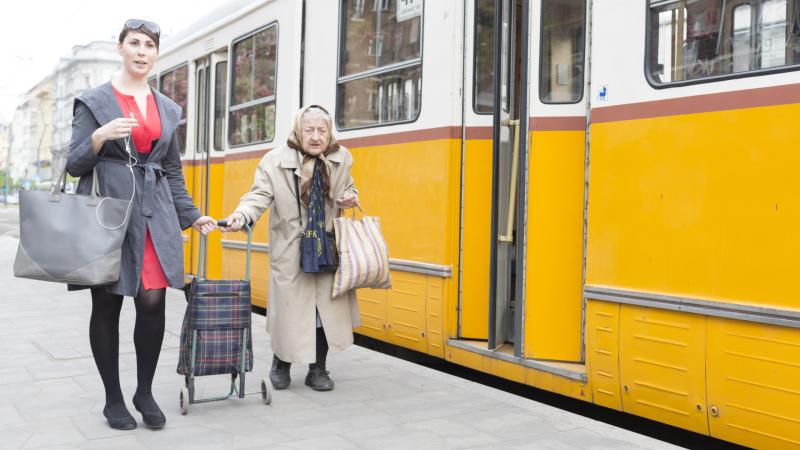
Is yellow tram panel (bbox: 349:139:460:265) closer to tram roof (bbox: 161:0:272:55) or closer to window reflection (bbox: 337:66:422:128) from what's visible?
window reflection (bbox: 337:66:422:128)

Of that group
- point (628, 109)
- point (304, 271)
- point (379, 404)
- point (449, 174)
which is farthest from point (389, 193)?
point (628, 109)

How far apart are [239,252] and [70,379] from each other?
3463 mm

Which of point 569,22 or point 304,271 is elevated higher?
point 569,22

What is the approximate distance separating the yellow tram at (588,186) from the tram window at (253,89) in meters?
0.82

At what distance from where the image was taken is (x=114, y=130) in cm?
388

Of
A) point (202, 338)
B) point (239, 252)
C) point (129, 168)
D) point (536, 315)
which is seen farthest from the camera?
point (239, 252)

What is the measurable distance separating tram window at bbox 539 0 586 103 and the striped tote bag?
125 centimetres

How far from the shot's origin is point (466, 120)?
5.48 meters

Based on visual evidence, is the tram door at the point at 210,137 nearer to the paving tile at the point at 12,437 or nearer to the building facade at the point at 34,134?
the paving tile at the point at 12,437

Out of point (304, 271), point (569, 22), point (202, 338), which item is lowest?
point (202, 338)

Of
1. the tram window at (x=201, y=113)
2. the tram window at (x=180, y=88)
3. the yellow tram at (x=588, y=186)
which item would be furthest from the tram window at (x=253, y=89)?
the tram window at (x=180, y=88)

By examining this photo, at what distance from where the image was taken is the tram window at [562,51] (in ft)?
15.6

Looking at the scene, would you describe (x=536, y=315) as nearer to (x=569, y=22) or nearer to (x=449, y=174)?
(x=449, y=174)

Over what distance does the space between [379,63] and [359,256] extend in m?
1.82
